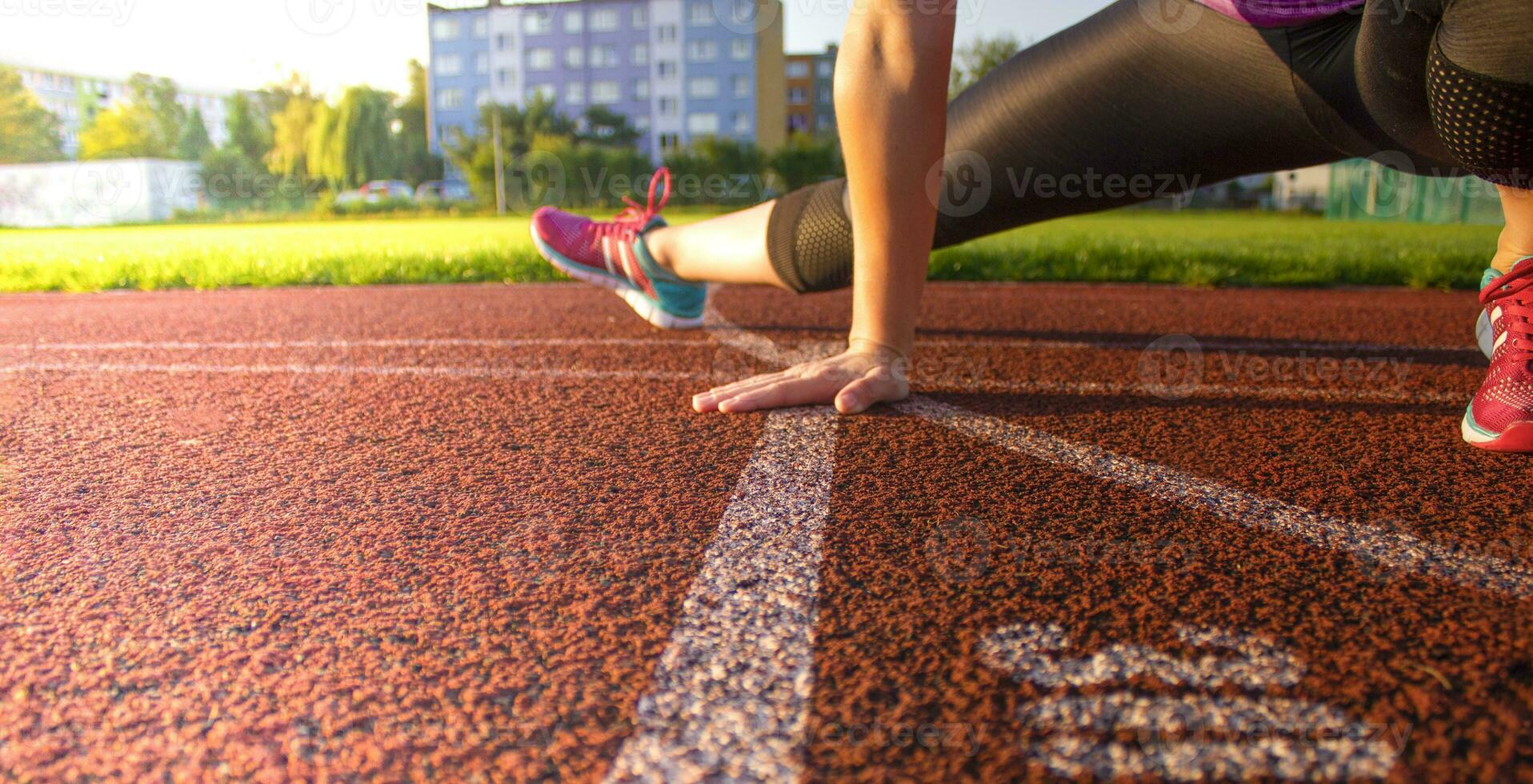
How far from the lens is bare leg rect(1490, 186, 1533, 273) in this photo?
1.82m

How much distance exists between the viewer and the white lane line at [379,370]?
2.36m

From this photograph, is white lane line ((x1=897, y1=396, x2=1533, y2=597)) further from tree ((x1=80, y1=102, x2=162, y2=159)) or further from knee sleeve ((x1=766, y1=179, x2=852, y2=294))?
tree ((x1=80, y1=102, x2=162, y2=159))

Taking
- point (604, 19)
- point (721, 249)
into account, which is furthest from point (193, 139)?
point (604, 19)

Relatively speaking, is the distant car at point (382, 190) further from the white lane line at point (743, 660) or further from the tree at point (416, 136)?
the white lane line at point (743, 660)

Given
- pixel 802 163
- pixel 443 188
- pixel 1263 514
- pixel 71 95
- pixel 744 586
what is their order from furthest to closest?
1. pixel 443 188
2. pixel 802 163
3. pixel 71 95
4. pixel 1263 514
5. pixel 744 586

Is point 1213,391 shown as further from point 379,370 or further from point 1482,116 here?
A: point 379,370

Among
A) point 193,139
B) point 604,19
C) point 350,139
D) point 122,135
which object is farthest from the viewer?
point 604,19

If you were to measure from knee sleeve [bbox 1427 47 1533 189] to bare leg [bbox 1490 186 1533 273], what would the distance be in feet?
1.03

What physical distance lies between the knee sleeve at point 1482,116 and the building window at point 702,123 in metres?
46.3

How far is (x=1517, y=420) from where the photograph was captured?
1575 mm

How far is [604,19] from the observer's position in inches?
1864

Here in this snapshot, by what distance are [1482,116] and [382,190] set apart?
97.9 ft

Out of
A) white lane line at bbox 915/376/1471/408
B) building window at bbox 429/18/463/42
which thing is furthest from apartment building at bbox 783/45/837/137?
white lane line at bbox 915/376/1471/408

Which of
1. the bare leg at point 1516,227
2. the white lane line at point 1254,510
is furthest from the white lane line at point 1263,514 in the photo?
the bare leg at point 1516,227
